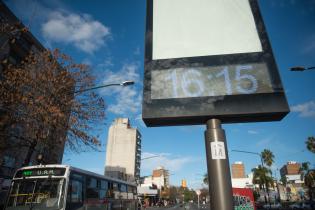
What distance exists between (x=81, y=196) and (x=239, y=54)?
11.7 m

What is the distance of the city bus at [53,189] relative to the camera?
1093cm

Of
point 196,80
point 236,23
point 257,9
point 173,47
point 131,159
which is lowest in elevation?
point 196,80

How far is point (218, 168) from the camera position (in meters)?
2.43

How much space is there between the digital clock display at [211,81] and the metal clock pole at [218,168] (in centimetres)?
41

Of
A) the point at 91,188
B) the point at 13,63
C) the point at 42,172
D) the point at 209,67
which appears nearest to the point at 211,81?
the point at 209,67

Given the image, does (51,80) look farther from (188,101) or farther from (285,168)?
(285,168)

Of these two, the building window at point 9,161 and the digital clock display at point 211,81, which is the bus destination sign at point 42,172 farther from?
the building window at point 9,161

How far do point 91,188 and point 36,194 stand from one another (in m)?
2.98

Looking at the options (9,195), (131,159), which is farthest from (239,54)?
(131,159)

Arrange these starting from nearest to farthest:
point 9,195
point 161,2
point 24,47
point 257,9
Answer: point 257,9
point 161,2
point 9,195
point 24,47

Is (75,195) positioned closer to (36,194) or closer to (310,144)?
(36,194)

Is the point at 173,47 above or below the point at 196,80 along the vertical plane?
above

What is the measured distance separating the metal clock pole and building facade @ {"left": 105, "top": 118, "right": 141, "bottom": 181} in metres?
86.8

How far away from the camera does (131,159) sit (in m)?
90.9
